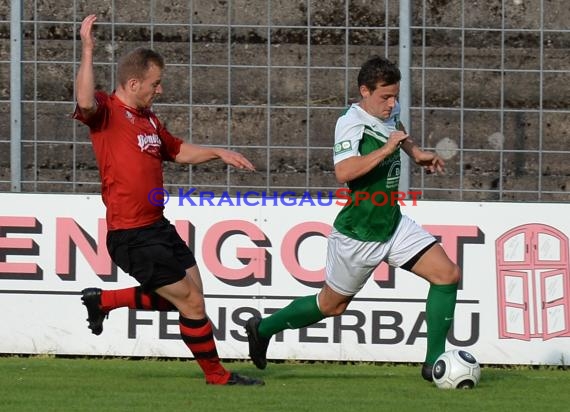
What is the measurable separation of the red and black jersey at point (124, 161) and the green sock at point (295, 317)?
1112mm

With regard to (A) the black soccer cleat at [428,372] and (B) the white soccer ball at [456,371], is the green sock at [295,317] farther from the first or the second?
(B) the white soccer ball at [456,371]

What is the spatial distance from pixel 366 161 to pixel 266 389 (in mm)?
1419

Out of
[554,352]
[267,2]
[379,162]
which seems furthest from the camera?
[267,2]

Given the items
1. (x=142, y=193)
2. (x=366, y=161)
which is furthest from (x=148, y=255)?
(x=366, y=161)

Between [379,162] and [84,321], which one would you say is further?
[84,321]

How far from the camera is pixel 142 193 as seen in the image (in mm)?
7668

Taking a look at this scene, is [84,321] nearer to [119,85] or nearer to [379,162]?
[119,85]

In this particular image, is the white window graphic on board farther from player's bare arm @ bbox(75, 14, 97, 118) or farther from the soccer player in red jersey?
player's bare arm @ bbox(75, 14, 97, 118)

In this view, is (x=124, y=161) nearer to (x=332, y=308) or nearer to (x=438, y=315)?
(x=332, y=308)

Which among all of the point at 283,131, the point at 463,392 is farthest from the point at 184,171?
the point at 463,392

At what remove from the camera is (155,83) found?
25.1ft

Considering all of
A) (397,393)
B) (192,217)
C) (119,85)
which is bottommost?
(397,393)

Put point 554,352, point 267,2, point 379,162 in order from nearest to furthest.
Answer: point 379,162 < point 554,352 < point 267,2

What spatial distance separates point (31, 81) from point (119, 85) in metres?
3.10
